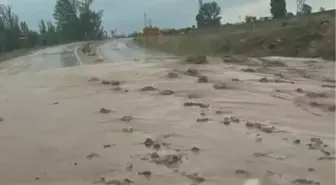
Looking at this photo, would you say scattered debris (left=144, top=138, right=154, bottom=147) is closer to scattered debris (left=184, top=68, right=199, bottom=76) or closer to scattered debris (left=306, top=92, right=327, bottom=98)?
scattered debris (left=306, top=92, right=327, bottom=98)

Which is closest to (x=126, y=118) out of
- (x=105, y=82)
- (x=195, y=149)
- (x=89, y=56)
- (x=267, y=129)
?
(x=267, y=129)

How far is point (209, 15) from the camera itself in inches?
2793

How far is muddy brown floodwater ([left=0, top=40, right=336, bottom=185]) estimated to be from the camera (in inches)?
233

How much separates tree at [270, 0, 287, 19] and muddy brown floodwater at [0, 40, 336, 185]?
1347 inches

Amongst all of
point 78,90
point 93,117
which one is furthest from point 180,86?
point 93,117

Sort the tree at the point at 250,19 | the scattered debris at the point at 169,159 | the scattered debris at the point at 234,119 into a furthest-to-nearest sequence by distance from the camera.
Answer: the tree at the point at 250,19 → the scattered debris at the point at 234,119 → the scattered debris at the point at 169,159

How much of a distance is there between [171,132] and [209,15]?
6393 cm

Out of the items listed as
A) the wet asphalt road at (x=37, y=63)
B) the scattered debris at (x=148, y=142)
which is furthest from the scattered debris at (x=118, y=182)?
the wet asphalt road at (x=37, y=63)

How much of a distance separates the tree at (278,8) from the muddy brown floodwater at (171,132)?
34216 mm

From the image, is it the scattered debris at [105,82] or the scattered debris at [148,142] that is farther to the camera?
the scattered debris at [105,82]

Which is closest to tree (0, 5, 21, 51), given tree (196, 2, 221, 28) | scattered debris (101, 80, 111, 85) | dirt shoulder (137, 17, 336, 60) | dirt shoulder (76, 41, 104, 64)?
tree (196, 2, 221, 28)

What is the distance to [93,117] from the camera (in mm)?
9180

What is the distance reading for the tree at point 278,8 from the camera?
4763 centimetres

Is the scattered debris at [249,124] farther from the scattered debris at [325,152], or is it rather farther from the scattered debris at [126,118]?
the scattered debris at [126,118]
